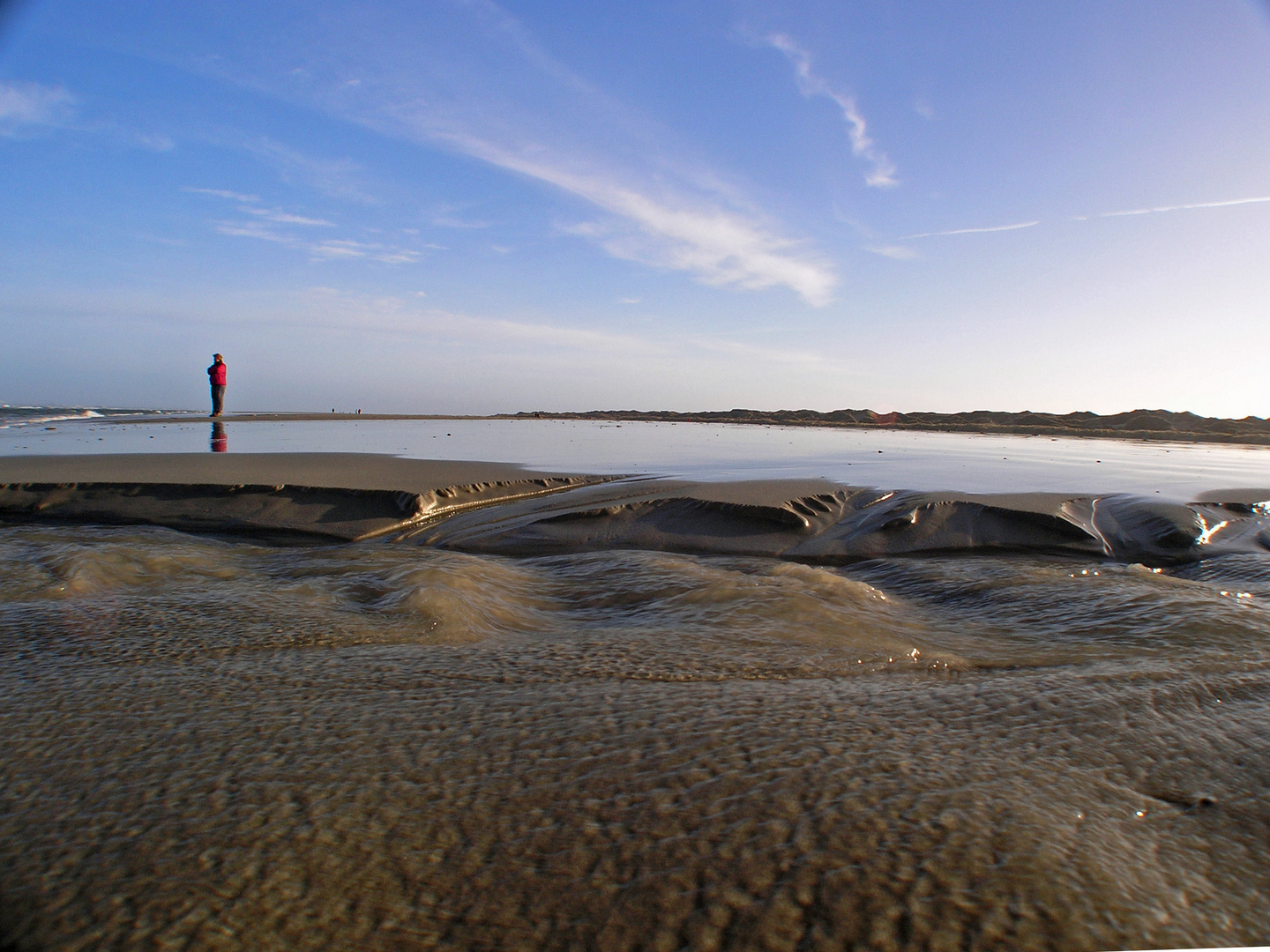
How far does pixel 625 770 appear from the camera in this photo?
1.27m

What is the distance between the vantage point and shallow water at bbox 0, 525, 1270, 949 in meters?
0.91

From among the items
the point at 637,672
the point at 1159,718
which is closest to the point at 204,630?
the point at 637,672

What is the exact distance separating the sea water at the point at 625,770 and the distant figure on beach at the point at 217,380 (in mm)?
16537

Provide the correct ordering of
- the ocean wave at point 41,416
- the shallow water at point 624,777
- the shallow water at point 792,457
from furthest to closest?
the ocean wave at point 41,416 → the shallow water at point 792,457 → the shallow water at point 624,777

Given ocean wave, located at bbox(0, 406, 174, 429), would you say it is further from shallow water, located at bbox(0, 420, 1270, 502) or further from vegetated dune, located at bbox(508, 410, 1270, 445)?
vegetated dune, located at bbox(508, 410, 1270, 445)

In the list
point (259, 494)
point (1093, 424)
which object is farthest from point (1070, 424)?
point (259, 494)

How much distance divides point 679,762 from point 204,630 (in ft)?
5.49

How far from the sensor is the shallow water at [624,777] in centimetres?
91

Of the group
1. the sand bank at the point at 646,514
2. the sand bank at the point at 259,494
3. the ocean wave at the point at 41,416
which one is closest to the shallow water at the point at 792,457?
the sand bank at the point at 646,514

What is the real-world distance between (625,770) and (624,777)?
29 millimetres

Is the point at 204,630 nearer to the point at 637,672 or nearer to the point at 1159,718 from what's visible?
the point at 637,672

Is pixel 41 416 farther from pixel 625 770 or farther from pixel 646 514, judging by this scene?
pixel 625 770

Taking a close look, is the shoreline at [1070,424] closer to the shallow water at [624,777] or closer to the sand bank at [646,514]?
the sand bank at [646,514]

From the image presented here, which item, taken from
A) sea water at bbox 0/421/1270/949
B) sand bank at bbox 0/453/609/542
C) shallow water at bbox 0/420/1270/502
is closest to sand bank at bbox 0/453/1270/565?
sand bank at bbox 0/453/609/542
